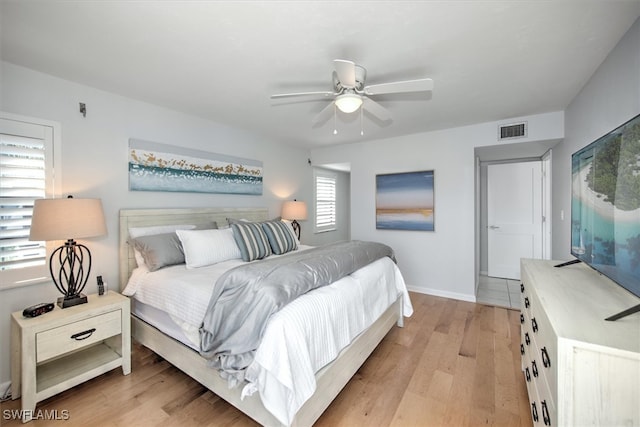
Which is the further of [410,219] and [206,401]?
[410,219]

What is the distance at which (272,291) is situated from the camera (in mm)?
1503

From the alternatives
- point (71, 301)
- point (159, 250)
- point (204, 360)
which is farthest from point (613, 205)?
point (71, 301)

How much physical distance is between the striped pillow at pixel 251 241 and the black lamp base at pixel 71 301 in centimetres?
124

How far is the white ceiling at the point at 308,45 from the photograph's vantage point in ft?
4.73

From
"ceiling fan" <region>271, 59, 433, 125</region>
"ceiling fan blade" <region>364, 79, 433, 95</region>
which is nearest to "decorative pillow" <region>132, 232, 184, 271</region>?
"ceiling fan" <region>271, 59, 433, 125</region>

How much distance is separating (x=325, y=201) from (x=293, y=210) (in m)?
1.57

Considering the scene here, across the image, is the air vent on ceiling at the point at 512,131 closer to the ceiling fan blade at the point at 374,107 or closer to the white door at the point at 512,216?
the white door at the point at 512,216

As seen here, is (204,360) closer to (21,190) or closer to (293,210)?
(21,190)

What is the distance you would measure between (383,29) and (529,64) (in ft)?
4.18

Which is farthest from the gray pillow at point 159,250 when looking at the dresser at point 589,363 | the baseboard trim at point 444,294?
the baseboard trim at point 444,294

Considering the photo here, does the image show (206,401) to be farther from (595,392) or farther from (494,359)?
(494,359)

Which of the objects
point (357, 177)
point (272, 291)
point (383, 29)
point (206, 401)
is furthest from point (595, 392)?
point (357, 177)

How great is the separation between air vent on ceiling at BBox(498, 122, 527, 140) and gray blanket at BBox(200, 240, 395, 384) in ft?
10.0

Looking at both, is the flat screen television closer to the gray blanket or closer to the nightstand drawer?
the gray blanket
